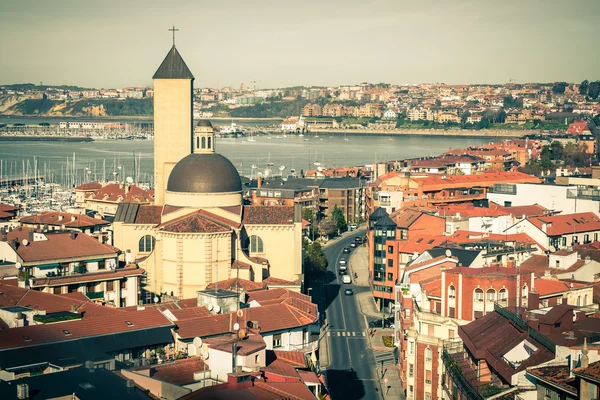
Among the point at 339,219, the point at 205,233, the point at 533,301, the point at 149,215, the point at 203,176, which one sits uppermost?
the point at 203,176

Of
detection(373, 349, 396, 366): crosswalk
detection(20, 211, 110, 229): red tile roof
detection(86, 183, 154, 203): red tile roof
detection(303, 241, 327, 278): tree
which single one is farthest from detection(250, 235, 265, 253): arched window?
detection(86, 183, 154, 203): red tile roof

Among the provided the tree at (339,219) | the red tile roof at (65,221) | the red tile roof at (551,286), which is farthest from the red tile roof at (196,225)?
the tree at (339,219)

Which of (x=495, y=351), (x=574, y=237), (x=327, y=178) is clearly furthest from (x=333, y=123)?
(x=495, y=351)

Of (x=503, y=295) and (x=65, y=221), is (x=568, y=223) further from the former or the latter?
(x=65, y=221)

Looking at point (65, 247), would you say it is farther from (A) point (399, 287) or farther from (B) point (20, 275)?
(A) point (399, 287)

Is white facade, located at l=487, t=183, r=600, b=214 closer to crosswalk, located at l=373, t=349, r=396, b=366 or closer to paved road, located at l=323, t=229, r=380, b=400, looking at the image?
paved road, located at l=323, t=229, r=380, b=400

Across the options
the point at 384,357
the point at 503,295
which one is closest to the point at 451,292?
the point at 503,295
